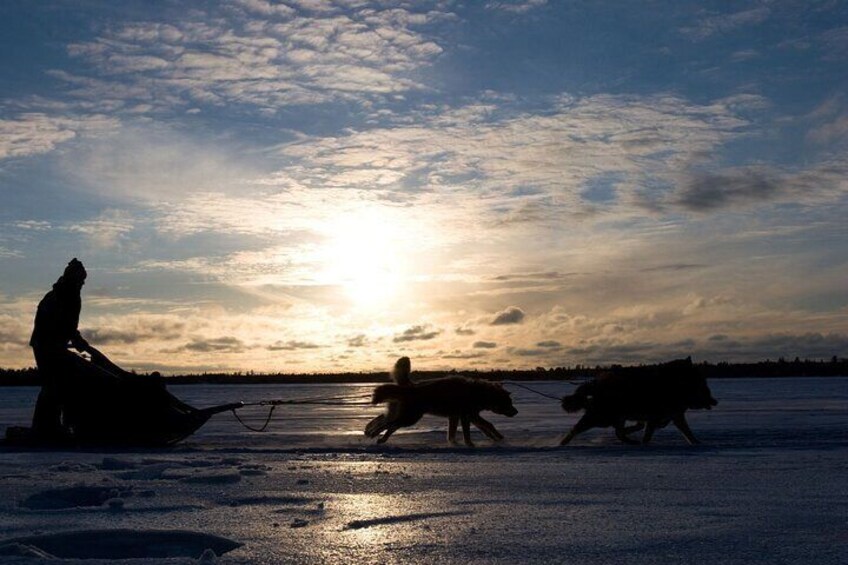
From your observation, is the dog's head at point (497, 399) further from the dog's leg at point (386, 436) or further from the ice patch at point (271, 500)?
the ice patch at point (271, 500)

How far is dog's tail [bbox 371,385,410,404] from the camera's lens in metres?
14.1

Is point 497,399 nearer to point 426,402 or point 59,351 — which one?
point 426,402

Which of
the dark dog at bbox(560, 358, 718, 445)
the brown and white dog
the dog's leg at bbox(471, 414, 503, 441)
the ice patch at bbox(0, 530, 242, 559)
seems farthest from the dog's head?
the ice patch at bbox(0, 530, 242, 559)

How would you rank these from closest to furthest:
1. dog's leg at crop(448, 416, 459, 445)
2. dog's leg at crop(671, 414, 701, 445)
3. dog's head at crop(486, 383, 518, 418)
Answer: dog's leg at crop(671, 414, 701, 445)
dog's leg at crop(448, 416, 459, 445)
dog's head at crop(486, 383, 518, 418)

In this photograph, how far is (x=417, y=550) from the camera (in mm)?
4719

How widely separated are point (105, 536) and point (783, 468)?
662 centimetres

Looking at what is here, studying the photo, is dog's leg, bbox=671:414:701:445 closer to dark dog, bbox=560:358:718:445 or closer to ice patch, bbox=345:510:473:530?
dark dog, bbox=560:358:718:445

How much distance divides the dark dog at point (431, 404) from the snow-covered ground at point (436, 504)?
76.1 inches

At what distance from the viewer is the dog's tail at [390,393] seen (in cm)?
1409

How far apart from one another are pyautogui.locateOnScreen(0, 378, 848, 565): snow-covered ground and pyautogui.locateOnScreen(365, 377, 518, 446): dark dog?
193cm

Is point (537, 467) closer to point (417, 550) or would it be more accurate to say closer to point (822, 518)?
point (822, 518)

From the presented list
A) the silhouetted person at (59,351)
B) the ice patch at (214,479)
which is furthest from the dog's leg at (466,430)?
the ice patch at (214,479)

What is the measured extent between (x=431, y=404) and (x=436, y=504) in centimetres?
763

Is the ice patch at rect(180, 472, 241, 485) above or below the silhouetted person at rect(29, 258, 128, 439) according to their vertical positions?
below
